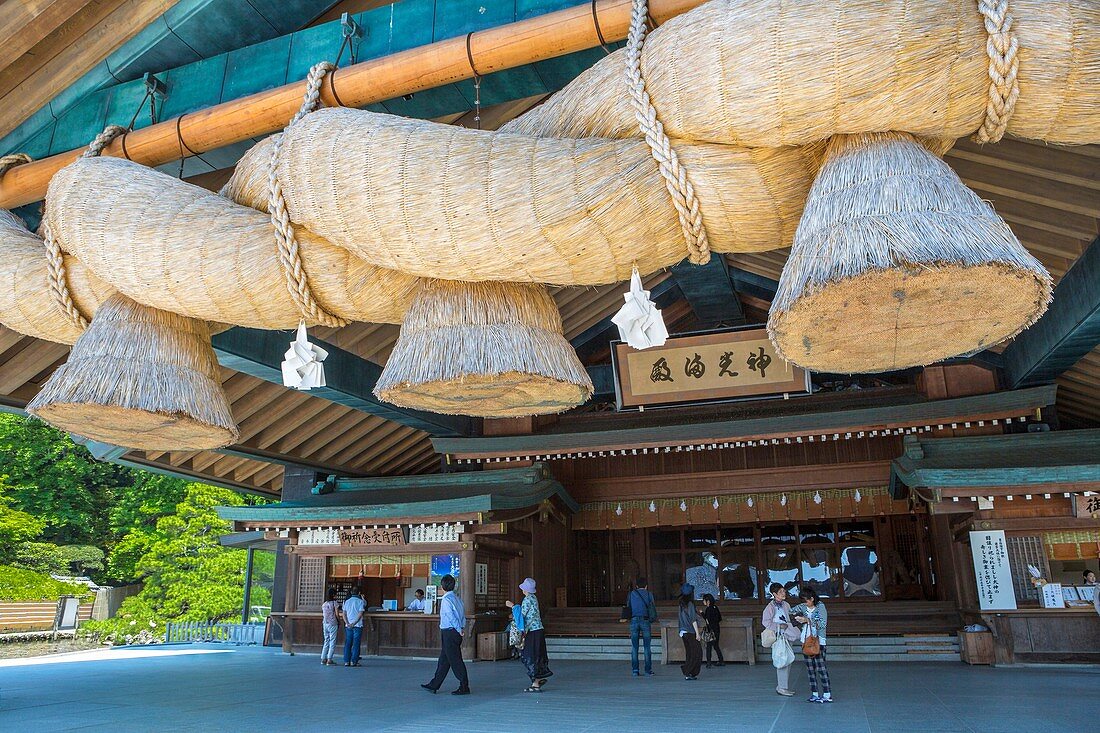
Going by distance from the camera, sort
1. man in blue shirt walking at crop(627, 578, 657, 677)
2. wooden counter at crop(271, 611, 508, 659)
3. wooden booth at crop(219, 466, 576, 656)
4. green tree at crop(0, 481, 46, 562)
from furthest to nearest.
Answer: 1. green tree at crop(0, 481, 46, 562)
2. wooden counter at crop(271, 611, 508, 659)
3. wooden booth at crop(219, 466, 576, 656)
4. man in blue shirt walking at crop(627, 578, 657, 677)

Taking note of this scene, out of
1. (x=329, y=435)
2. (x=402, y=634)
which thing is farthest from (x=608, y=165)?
(x=402, y=634)

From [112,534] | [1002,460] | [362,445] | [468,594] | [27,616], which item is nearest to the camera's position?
[1002,460]

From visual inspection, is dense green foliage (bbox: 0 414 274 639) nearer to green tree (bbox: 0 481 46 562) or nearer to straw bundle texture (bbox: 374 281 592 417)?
green tree (bbox: 0 481 46 562)

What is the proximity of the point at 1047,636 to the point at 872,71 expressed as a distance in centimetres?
909

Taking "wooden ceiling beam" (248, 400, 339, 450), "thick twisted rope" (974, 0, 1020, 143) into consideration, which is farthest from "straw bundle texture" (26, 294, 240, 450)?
"wooden ceiling beam" (248, 400, 339, 450)

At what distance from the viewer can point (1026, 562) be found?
833 cm

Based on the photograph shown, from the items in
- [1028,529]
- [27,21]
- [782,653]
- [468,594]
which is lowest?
[782,653]

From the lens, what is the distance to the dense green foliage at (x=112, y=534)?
16406 mm

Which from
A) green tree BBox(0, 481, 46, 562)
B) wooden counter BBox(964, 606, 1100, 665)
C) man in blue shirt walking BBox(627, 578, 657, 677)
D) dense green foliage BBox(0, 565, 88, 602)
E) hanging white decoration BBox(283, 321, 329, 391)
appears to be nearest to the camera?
hanging white decoration BBox(283, 321, 329, 391)

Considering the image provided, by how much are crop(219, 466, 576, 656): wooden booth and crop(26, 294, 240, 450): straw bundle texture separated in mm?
7498

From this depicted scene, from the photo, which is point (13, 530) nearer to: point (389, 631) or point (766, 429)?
point (389, 631)

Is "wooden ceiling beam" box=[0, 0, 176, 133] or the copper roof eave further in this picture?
the copper roof eave

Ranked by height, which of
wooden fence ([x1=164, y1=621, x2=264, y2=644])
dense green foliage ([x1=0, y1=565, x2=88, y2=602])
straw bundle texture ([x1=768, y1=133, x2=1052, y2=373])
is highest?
straw bundle texture ([x1=768, y1=133, x2=1052, y2=373])

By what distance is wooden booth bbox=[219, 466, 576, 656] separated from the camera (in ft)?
32.8
